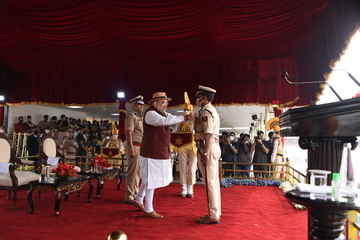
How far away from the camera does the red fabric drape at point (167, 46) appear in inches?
191

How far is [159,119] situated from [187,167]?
210cm

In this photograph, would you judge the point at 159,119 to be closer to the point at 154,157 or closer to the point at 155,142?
the point at 155,142

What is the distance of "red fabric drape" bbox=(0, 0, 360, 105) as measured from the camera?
4.85m

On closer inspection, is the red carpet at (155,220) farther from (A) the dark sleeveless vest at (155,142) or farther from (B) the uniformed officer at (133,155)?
(A) the dark sleeveless vest at (155,142)

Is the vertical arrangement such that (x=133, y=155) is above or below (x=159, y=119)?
below

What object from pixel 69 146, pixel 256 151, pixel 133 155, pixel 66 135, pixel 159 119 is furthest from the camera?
pixel 66 135

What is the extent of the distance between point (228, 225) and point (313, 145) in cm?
189

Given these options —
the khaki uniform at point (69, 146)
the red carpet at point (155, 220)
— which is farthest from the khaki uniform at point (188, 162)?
the khaki uniform at point (69, 146)

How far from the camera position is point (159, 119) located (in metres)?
3.41

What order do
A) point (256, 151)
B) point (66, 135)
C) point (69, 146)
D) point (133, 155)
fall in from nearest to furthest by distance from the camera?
point (133, 155) < point (256, 151) < point (69, 146) < point (66, 135)

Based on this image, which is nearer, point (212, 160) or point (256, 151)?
point (212, 160)

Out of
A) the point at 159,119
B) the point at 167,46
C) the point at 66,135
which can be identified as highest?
the point at 167,46

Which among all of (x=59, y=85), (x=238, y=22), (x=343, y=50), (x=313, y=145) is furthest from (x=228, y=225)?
(x=59, y=85)

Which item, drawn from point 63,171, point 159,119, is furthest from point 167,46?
point 63,171
